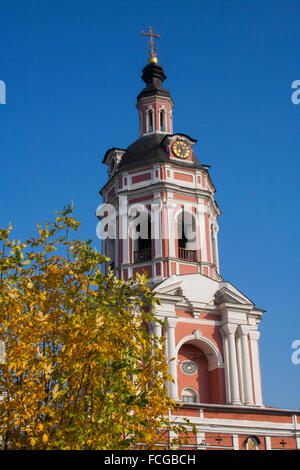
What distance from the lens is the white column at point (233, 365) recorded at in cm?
2729

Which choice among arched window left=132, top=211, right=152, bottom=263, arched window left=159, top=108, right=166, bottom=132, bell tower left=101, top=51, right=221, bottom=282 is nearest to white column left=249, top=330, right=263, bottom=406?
bell tower left=101, top=51, right=221, bottom=282

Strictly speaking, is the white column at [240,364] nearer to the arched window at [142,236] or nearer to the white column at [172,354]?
the white column at [172,354]

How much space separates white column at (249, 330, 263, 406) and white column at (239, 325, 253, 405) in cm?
30

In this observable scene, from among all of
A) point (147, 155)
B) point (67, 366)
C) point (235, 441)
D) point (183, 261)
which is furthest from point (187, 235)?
point (67, 366)

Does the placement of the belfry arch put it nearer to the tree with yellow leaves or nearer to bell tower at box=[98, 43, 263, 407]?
bell tower at box=[98, 43, 263, 407]

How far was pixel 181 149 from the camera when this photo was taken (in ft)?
106

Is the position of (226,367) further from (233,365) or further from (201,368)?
(201,368)

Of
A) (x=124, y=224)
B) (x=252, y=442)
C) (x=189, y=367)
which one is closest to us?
(x=252, y=442)

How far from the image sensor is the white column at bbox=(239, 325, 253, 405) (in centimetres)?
2742

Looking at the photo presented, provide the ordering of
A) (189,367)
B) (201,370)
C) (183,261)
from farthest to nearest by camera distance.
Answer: (183,261)
(201,370)
(189,367)

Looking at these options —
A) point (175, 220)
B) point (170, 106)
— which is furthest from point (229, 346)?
point (170, 106)

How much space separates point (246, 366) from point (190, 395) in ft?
9.10

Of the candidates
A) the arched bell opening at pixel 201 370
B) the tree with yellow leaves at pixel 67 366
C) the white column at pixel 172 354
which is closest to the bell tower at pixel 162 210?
the white column at pixel 172 354

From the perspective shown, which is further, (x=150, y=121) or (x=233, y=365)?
(x=150, y=121)
